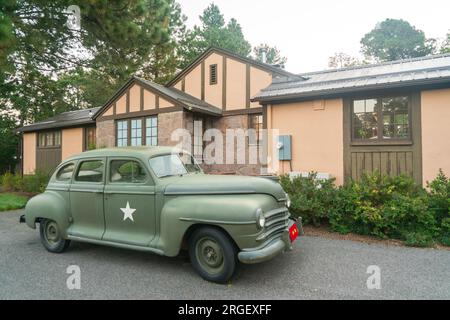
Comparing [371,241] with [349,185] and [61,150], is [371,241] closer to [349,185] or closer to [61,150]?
[349,185]

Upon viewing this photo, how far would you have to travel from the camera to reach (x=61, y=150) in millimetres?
16906

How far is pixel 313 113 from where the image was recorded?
351 inches

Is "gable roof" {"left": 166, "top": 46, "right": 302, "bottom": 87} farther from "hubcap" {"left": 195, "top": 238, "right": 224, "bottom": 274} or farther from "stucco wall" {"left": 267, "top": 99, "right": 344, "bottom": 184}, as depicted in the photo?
"hubcap" {"left": 195, "top": 238, "right": 224, "bottom": 274}

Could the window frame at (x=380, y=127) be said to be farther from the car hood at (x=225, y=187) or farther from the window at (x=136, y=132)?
the window at (x=136, y=132)

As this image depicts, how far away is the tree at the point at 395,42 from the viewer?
3999 centimetres

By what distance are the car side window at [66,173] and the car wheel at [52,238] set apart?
79 centimetres

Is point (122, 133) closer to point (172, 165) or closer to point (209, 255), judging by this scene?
point (172, 165)

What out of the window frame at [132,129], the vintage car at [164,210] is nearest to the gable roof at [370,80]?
the window frame at [132,129]

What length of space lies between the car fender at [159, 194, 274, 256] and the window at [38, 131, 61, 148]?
16052 mm

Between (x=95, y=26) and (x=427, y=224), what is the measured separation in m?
10.7

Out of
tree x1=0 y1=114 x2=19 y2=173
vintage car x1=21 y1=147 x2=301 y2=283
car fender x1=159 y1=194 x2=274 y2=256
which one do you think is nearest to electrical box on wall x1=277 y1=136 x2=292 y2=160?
vintage car x1=21 y1=147 x2=301 y2=283

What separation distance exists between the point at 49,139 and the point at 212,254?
57.7 ft

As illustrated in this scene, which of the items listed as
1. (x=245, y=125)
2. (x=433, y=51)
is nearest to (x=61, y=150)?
(x=245, y=125)
